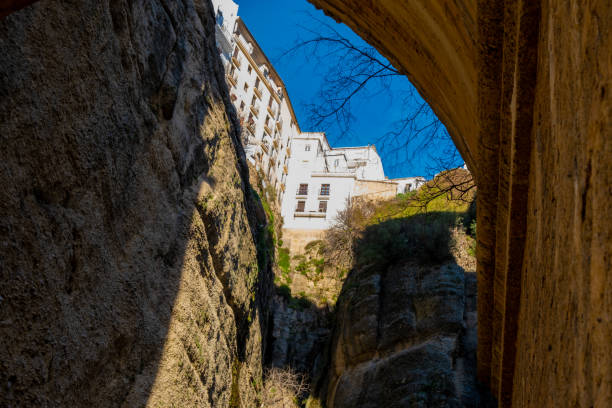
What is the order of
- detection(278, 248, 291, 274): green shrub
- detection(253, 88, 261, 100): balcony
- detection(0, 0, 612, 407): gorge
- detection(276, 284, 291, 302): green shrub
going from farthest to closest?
detection(253, 88, 261, 100): balcony, detection(278, 248, 291, 274): green shrub, detection(276, 284, 291, 302): green shrub, detection(0, 0, 612, 407): gorge

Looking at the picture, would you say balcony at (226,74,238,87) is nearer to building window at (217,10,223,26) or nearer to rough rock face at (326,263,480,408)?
building window at (217,10,223,26)

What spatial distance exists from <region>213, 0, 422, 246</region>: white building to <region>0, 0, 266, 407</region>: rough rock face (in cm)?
2547

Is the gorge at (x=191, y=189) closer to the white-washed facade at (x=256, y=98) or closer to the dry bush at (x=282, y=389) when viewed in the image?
the dry bush at (x=282, y=389)

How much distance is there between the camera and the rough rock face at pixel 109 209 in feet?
11.1

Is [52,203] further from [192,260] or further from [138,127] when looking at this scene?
[192,260]

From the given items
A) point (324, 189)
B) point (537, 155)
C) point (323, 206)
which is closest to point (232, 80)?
point (324, 189)

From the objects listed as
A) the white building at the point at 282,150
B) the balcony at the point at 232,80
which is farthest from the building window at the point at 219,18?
the balcony at the point at 232,80

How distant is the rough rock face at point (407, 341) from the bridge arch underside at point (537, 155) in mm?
7842

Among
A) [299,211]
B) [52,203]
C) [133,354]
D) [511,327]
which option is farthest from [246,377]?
[299,211]

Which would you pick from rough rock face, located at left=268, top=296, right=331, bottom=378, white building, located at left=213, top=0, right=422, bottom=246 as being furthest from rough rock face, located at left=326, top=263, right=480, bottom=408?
white building, located at left=213, top=0, right=422, bottom=246

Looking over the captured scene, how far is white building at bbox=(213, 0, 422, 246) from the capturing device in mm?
36562

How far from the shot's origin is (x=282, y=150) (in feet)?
147

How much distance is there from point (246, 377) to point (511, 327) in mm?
9636

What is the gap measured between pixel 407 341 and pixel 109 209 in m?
10.7
